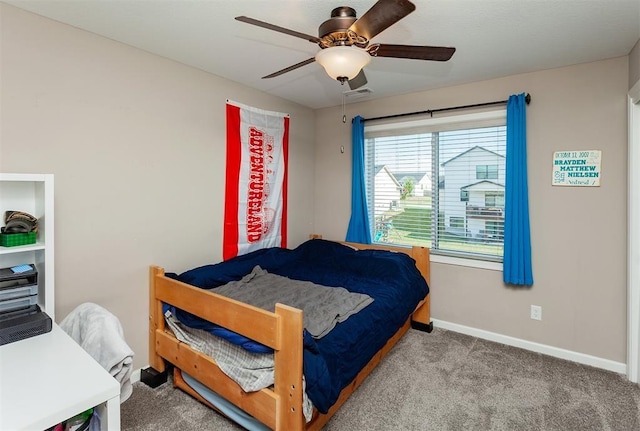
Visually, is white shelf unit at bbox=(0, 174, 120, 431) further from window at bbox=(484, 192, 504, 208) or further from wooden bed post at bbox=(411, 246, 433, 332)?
window at bbox=(484, 192, 504, 208)

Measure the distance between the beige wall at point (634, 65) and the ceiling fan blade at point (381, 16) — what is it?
200cm

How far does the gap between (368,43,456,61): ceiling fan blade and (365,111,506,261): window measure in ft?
5.27

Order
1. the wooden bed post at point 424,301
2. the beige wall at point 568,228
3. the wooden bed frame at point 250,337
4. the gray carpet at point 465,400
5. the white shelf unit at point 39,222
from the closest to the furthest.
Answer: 1. the wooden bed frame at point 250,337
2. the white shelf unit at point 39,222
3. the gray carpet at point 465,400
4. the beige wall at point 568,228
5. the wooden bed post at point 424,301

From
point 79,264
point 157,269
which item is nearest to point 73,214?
point 79,264

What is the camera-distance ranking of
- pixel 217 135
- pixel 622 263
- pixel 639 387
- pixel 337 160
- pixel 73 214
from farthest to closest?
pixel 337 160 < pixel 217 135 < pixel 622 263 < pixel 639 387 < pixel 73 214

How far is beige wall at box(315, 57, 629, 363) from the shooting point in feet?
8.06

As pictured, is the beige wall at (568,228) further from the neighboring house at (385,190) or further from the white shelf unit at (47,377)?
the white shelf unit at (47,377)

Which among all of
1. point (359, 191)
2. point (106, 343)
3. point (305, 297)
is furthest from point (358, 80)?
point (106, 343)

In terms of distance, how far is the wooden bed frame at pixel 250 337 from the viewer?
1.52 meters

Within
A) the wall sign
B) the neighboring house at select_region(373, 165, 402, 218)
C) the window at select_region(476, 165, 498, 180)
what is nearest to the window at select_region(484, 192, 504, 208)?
the window at select_region(476, 165, 498, 180)

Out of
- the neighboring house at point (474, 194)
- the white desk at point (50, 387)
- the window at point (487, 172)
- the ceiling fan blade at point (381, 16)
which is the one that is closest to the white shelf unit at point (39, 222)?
the white desk at point (50, 387)

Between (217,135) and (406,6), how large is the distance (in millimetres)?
2021

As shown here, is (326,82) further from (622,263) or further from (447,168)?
(622,263)

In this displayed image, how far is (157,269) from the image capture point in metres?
2.31
